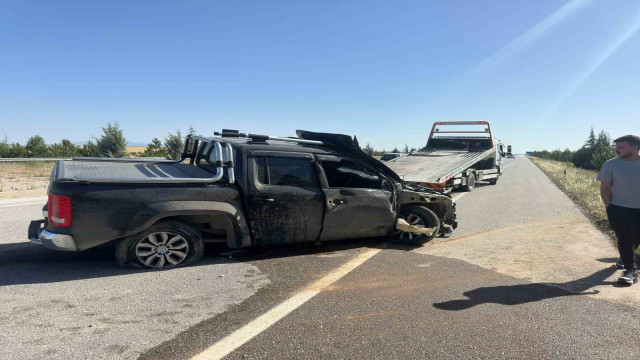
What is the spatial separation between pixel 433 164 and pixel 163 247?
9775 mm

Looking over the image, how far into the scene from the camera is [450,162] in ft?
42.3

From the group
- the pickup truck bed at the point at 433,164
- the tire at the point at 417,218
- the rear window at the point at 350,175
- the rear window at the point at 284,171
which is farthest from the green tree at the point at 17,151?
the tire at the point at 417,218

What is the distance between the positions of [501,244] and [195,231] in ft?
15.8

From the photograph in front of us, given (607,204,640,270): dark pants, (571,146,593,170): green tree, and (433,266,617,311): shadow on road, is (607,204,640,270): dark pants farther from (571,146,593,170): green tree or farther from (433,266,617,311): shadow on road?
(571,146,593,170): green tree

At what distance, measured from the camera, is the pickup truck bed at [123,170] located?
4313 millimetres

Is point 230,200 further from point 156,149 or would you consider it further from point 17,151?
point 17,151

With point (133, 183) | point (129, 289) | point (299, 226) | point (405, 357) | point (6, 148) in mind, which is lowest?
point (405, 357)

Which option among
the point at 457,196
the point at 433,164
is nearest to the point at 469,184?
the point at 457,196

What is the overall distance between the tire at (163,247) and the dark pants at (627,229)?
503cm

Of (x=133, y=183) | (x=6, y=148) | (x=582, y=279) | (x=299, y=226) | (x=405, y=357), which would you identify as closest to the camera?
(x=405, y=357)

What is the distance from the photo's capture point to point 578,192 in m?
14.2

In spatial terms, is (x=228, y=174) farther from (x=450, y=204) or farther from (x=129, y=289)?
(x=450, y=204)

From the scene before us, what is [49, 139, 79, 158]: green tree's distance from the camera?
32.4 m

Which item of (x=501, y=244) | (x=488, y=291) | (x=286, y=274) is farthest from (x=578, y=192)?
(x=286, y=274)
